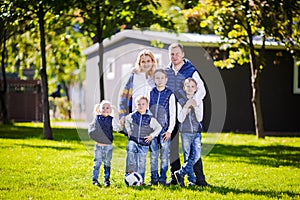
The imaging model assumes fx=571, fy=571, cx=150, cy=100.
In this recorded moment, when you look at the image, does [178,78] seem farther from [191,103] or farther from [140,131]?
[140,131]

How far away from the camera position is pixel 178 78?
25.6 ft

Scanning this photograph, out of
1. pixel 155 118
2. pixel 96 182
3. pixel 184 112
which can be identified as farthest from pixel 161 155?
pixel 96 182

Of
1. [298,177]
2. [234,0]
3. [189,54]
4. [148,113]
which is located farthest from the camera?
[189,54]

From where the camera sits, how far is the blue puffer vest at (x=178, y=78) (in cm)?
778

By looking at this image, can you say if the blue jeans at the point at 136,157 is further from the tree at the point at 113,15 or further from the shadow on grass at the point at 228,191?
the tree at the point at 113,15

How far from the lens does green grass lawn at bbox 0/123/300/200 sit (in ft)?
23.4

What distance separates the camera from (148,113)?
7.62 meters

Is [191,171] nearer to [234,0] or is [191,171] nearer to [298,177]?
[298,177]

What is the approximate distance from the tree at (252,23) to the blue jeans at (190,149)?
21.3 ft

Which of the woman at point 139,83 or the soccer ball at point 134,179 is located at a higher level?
the woman at point 139,83

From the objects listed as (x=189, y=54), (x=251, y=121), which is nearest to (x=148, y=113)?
(x=189, y=54)

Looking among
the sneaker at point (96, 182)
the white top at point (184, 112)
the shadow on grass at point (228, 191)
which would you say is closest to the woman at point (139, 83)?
the white top at point (184, 112)

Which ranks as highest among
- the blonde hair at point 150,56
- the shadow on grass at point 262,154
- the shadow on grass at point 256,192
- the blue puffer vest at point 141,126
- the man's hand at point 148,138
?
the blonde hair at point 150,56

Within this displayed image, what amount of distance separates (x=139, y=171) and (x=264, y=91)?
12.4m
